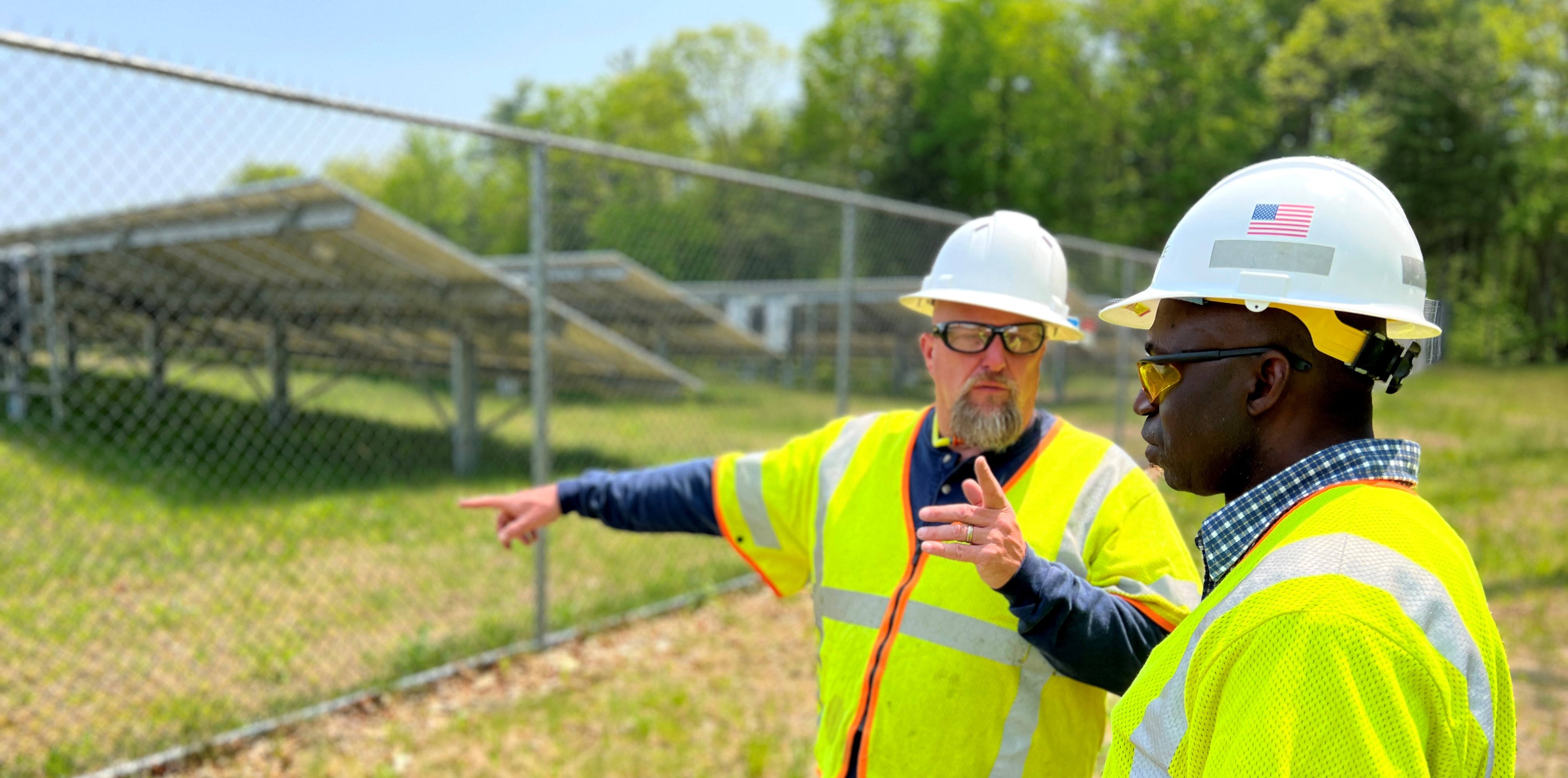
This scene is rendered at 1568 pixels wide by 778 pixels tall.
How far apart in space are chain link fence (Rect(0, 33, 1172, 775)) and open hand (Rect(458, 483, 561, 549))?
71.9 inches

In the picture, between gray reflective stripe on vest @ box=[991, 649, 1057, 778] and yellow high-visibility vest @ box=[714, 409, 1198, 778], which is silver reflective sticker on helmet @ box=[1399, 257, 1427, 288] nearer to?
yellow high-visibility vest @ box=[714, 409, 1198, 778]

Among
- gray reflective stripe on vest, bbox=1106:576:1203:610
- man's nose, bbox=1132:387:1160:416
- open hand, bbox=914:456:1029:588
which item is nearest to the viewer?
man's nose, bbox=1132:387:1160:416

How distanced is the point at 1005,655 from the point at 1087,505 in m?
0.34

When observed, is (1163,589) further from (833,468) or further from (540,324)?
(540,324)

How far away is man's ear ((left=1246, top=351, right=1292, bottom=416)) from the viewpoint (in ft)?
3.89

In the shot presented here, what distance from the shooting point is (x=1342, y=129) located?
24828 millimetres

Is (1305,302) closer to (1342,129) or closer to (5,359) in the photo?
(5,359)

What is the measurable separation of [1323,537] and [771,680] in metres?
3.85

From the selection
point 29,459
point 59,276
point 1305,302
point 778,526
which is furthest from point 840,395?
point 59,276

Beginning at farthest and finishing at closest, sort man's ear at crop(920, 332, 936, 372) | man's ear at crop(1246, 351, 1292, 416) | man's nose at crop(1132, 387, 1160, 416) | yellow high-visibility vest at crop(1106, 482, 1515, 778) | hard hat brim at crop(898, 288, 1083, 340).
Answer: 1. man's ear at crop(920, 332, 936, 372)
2. hard hat brim at crop(898, 288, 1083, 340)
3. man's nose at crop(1132, 387, 1160, 416)
4. man's ear at crop(1246, 351, 1292, 416)
5. yellow high-visibility vest at crop(1106, 482, 1515, 778)

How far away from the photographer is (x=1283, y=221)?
48.7 inches

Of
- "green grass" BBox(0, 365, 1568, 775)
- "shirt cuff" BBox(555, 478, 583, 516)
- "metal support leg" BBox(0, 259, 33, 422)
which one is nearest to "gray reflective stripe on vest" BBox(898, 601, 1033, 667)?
"shirt cuff" BBox(555, 478, 583, 516)

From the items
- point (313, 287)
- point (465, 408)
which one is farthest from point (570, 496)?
point (313, 287)

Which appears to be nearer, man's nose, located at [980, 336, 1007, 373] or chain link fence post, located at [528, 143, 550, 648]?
man's nose, located at [980, 336, 1007, 373]
